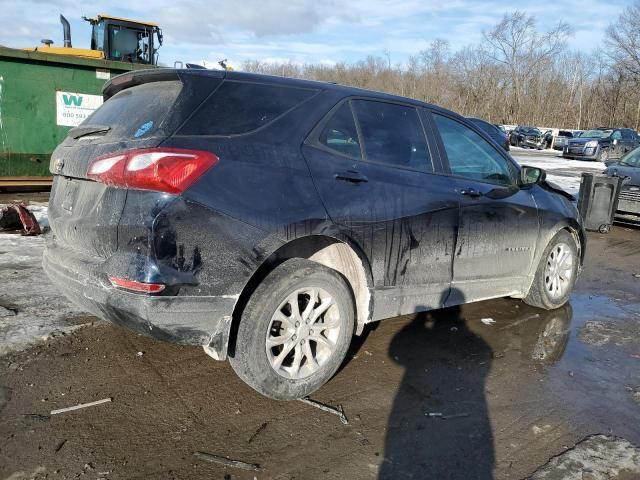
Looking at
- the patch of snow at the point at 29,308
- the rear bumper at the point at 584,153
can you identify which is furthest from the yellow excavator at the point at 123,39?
the rear bumper at the point at 584,153

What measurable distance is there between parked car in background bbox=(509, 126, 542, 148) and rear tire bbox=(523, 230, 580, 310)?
112ft

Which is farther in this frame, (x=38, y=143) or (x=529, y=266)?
(x=38, y=143)

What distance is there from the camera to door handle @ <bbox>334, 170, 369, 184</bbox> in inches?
130

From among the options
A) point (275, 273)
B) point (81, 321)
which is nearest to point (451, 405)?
point (275, 273)

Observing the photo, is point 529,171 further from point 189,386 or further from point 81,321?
point 81,321

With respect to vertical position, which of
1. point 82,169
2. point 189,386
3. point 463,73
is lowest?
point 189,386

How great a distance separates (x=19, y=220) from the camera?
6.91 m

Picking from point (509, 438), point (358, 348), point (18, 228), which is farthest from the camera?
point (18, 228)

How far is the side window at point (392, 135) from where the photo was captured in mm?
3604

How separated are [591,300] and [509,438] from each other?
3249 mm

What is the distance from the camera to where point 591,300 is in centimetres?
566

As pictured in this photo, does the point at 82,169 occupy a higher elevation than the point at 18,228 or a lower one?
higher

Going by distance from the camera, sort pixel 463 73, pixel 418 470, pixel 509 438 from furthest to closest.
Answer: pixel 463 73 < pixel 509 438 < pixel 418 470

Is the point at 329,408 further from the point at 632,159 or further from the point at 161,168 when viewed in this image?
the point at 632,159
